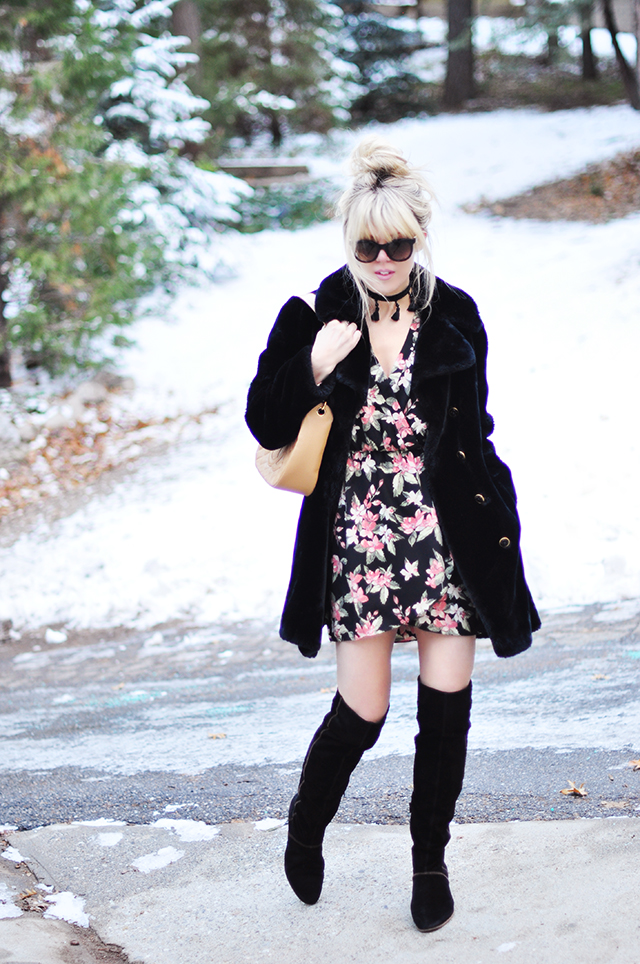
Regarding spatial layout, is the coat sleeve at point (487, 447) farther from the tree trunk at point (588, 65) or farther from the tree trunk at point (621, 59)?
the tree trunk at point (588, 65)

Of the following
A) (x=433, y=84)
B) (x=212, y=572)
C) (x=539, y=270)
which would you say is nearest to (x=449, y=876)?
(x=212, y=572)

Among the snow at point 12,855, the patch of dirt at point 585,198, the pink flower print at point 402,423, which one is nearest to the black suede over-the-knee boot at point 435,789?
the pink flower print at point 402,423

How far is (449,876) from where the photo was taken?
2828 mm

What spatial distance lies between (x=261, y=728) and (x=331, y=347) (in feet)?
7.93

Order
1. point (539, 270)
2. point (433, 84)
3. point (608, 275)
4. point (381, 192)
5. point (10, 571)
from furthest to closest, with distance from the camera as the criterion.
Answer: point (433, 84), point (539, 270), point (608, 275), point (10, 571), point (381, 192)

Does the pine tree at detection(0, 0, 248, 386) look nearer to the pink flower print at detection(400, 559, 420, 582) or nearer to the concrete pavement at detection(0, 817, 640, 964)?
the concrete pavement at detection(0, 817, 640, 964)

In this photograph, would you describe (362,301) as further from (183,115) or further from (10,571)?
(183,115)

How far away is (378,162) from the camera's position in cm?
249

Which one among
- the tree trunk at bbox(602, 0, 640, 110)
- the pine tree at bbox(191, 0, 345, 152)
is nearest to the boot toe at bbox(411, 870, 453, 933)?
the pine tree at bbox(191, 0, 345, 152)

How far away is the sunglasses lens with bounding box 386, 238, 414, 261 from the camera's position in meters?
2.48

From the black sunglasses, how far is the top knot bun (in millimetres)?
182

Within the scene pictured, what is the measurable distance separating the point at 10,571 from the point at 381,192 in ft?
18.6

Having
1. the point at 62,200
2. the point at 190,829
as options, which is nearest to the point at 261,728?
the point at 190,829

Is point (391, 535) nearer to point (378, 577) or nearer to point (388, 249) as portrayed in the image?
point (378, 577)
